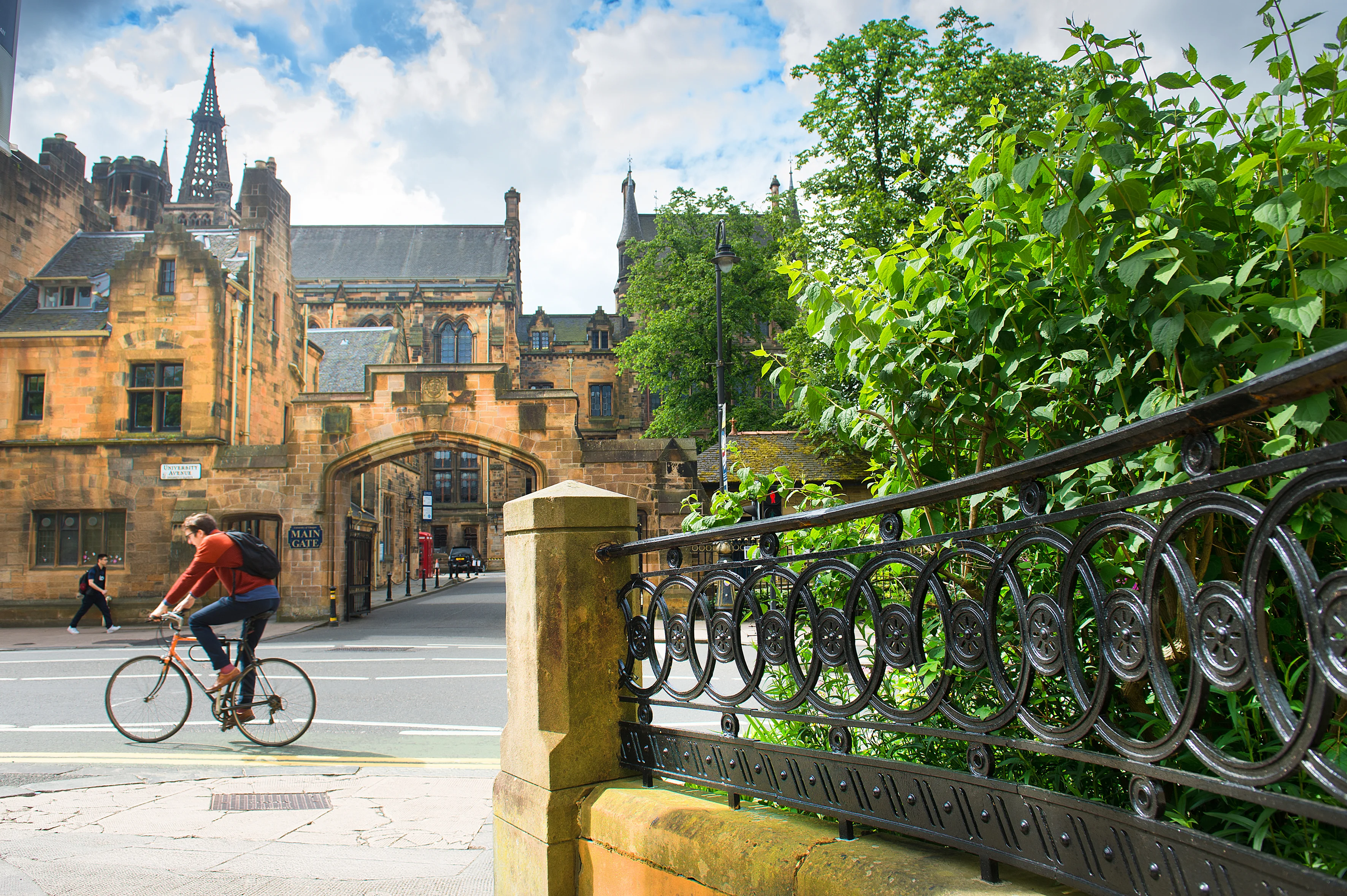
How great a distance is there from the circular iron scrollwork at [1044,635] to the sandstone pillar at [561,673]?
1.67m

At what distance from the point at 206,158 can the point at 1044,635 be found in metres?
76.3

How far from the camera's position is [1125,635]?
172 cm

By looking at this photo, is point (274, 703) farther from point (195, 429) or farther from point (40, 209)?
point (40, 209)

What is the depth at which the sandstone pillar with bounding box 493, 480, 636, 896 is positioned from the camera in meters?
3.13

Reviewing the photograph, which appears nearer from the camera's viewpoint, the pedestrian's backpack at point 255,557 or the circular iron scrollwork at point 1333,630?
the circular iron scrollwork at point 1333,630

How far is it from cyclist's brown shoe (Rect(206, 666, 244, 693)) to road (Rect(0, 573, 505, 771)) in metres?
0.48

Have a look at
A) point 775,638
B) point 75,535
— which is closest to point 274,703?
point 775,638

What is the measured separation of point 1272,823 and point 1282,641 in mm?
429

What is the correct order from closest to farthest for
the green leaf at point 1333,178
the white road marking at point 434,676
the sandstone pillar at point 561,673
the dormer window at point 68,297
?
the green leaf at point 1333,178 < the sandstone pillar at point 561,673 < the white road marking at point 434,676 < the dormer window at point 68,297

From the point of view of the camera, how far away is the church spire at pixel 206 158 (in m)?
65.1

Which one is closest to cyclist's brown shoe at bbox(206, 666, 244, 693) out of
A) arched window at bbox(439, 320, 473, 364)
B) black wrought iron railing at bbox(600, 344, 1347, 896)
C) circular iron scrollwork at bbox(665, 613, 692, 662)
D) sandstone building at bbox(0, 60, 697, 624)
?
black wrought iron railing at bbox(600, 344, 1347, 896)

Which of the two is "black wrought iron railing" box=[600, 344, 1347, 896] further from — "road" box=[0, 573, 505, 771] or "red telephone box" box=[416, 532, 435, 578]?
"red telephone box" box=[416, 532, 435, 578]

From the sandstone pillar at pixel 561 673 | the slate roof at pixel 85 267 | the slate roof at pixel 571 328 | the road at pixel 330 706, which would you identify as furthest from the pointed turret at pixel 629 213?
the sandstone pillar at pixel 561 673

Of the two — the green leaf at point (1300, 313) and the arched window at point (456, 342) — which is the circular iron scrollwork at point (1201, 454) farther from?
the arched window at point (456, 342)
